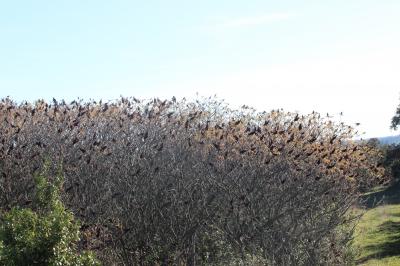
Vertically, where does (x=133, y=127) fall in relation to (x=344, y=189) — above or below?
above

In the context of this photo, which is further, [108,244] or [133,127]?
[133,127]

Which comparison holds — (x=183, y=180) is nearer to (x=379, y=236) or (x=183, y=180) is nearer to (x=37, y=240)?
(x=37, y=240)

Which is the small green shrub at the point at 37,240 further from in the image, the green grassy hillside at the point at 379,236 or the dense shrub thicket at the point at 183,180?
the green grassy hillside at the point at 379,236

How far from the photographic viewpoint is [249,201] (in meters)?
11.7

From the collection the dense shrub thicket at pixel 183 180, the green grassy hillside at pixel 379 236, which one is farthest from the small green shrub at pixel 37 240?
the green grassy hillside at pixel 379 236

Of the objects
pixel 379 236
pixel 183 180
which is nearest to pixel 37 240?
pixel 183 180

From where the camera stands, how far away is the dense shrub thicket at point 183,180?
1176cm

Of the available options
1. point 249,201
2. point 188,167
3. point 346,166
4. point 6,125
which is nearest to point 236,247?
point 249,201

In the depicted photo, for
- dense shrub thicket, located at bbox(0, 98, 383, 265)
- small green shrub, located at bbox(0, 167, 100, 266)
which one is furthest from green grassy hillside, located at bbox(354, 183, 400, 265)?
small green shrub, located at bbox(0, 167, 100, 266)

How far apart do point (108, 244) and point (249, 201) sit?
8.76ft

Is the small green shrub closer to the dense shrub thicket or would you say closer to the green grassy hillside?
the dense shrub thicket

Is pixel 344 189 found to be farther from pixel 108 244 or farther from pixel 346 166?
pixel 108 244

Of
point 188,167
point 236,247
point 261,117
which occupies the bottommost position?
point 236,247

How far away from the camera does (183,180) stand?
12.0 meters
